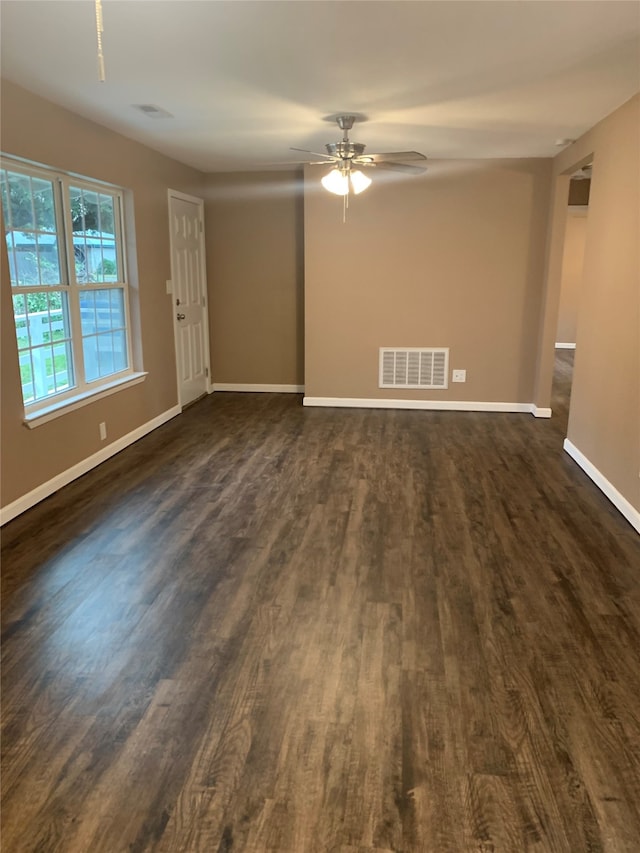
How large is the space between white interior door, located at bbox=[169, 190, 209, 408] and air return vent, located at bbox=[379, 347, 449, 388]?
2.00 metres

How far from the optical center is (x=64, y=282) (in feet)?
13.5

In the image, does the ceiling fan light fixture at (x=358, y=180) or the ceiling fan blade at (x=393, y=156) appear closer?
the ceiling fan blade at (x=393, y=156)

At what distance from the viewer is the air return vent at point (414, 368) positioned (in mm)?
6176

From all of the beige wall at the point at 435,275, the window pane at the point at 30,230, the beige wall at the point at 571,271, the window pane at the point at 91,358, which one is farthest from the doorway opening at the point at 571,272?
the window pane at the point at 30,230

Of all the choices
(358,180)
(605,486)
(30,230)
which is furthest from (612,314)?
(30,230)

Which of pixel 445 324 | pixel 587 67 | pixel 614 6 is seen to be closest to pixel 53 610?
pixel 614 6

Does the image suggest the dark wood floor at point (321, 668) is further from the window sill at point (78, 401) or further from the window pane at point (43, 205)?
the window pane at point (43, 205)

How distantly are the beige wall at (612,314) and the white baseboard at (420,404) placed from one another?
1.39m

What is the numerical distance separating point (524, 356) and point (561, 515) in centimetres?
277

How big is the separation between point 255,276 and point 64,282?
9.43 feet

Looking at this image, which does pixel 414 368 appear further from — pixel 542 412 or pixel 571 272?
pixel 571 272

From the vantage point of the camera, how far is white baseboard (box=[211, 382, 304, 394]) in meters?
6.96

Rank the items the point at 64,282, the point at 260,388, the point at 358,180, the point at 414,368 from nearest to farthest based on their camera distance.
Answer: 1. the point at 64,282
2. the point at 358,180
3. the point at 414,368
4. the point at 260,388

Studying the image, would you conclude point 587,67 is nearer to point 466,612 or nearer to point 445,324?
point 466,612
